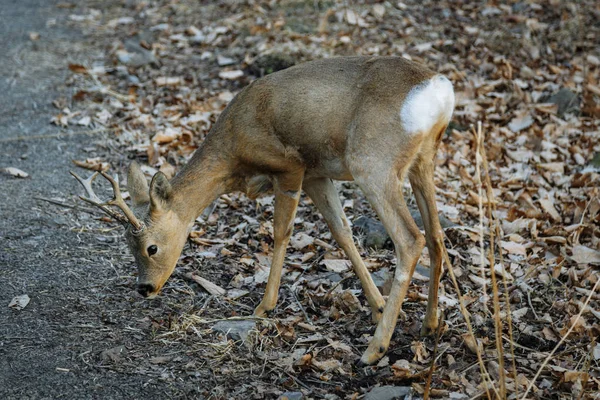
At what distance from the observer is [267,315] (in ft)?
16.9

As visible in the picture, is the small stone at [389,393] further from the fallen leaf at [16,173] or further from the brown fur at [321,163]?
the fallen leaf at [16,173]

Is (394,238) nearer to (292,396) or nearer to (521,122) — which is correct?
(292,396)

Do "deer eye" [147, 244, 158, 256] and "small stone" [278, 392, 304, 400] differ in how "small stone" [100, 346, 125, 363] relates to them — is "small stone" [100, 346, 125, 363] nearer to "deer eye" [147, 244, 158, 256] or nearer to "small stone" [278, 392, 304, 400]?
"deer eye" [147, 244, 158, 256]

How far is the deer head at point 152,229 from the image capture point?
4.83 metres

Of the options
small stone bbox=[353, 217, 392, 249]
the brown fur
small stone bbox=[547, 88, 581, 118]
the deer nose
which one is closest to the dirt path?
the deer nose

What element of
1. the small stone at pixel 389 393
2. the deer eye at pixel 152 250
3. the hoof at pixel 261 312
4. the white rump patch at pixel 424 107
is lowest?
the hoof at pixel 261 312

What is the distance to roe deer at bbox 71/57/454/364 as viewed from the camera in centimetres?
453

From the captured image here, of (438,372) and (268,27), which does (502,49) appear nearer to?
(268,27)

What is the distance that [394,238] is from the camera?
14.9 feet

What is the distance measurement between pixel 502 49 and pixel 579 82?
123 centimetres

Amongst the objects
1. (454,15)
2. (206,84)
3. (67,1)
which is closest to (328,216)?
(206,84)

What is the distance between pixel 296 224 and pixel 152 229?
5.98 feet

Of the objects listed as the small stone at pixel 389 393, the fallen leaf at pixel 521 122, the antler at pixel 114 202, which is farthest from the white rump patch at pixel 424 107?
the fallen leaf at pixel 521 122

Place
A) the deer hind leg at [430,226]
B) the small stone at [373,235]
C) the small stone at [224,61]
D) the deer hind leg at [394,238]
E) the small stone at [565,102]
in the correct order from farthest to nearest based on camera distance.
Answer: the small stone at [224,61] < the small stone at [565,102] < the small stone at [373,235] < the deer hind leg at [430,226] < the deer hind leg at [394,238]
